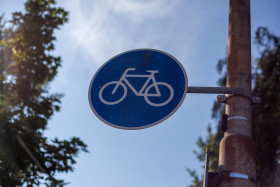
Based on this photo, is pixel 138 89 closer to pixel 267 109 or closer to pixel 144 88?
pixel 144 88

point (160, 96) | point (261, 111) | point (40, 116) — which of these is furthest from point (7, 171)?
point (261, 111)

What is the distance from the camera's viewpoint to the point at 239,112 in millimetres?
A: 2551

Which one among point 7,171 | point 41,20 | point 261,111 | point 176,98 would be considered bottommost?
point 176,98

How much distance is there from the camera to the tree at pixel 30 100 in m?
10.7

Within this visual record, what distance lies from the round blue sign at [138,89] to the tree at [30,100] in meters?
7.93

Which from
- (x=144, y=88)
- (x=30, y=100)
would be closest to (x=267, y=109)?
(x=30, y=100)

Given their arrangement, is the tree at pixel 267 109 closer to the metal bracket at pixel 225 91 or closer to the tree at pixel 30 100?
the tree at pixel 30 100

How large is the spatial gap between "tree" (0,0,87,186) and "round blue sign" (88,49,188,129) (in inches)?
312

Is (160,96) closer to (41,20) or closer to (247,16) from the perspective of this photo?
(247,16)

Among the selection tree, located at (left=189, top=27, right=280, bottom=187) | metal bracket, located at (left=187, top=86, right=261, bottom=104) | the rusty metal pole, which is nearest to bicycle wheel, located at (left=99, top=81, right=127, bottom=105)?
metal bracket, located at (left=187, top=86, right=261, bottom=104)

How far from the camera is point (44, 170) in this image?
1109 centimetres

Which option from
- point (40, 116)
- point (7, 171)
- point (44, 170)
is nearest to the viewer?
point (7, 171)

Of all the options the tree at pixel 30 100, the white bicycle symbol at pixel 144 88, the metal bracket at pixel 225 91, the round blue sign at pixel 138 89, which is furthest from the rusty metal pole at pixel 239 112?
the tree at pixel 30 100

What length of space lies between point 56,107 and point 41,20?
11.9ft
